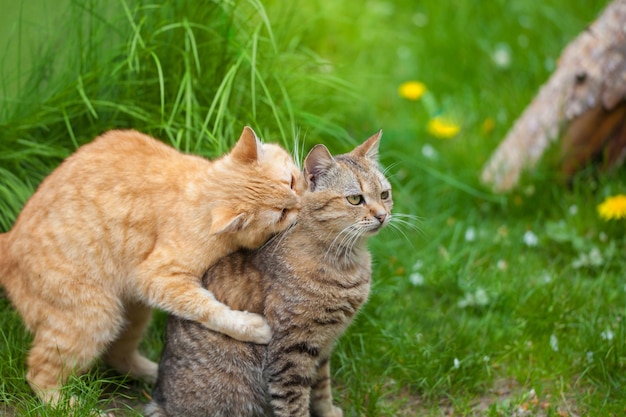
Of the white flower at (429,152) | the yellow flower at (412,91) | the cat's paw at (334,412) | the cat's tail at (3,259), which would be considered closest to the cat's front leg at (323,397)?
the cat's paw at (334,412)

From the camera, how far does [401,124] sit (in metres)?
5.59

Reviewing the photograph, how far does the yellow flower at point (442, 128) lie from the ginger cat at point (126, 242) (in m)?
2.20

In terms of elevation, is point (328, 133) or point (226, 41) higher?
point (226, 41)

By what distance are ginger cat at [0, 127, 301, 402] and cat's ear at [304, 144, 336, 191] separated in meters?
0.09

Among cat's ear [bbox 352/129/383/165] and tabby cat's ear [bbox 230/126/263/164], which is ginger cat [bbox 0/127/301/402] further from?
cat's ear [bbox 352/129/383/165]

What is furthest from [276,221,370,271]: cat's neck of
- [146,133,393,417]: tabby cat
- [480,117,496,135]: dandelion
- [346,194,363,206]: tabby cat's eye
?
[480,117,496,135]: dandelion

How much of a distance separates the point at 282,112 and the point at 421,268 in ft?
3.74

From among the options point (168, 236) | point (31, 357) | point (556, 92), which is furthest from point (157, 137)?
point (556, 92)

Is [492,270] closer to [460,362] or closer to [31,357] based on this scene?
[460,362]

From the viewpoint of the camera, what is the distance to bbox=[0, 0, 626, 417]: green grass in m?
3.64

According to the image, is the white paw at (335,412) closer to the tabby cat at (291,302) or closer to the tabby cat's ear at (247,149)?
the tabby cat at (291,302)

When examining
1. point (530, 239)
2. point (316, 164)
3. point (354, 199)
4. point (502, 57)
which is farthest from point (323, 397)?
point (502, 57)

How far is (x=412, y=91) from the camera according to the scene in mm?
5719

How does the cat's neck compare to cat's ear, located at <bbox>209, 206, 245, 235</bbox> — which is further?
the cat's neck
